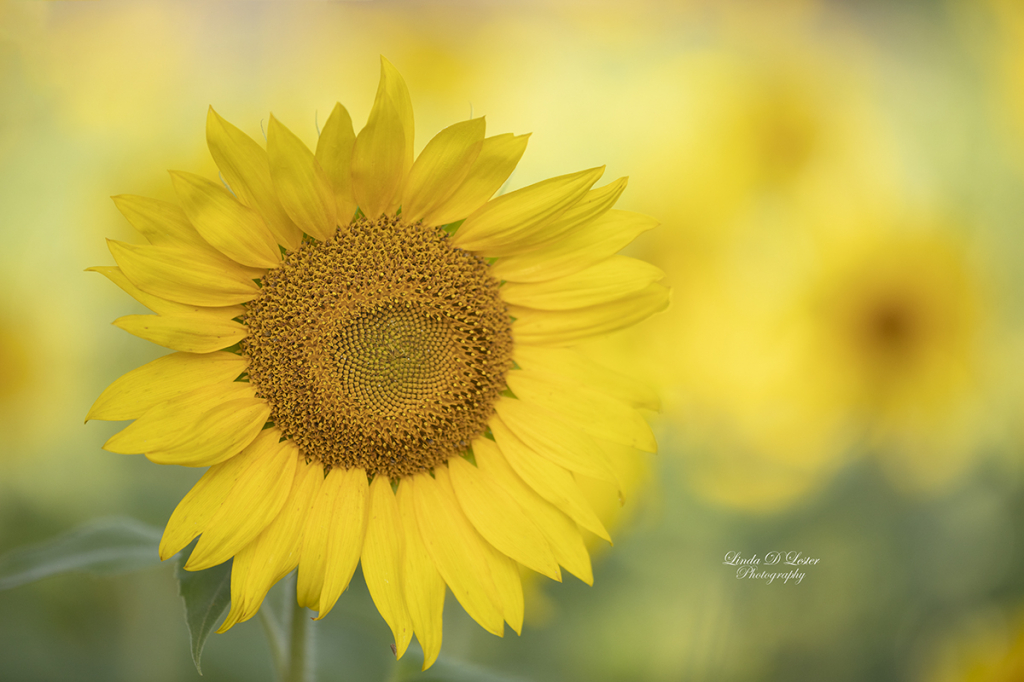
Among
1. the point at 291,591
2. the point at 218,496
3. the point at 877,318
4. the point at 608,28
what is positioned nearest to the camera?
the point at 218,496

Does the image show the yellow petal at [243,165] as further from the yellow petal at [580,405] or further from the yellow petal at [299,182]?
the yellow petal at [580,405]

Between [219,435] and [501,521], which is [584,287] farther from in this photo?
[219,435]

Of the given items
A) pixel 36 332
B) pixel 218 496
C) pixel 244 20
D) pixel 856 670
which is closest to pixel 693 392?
pixel 856 670

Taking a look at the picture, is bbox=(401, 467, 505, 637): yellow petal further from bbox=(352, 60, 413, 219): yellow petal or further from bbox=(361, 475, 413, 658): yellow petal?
bbox=(352, 60, 413, 219): yellow petal

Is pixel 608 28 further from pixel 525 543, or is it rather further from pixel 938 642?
pixel 938 642
